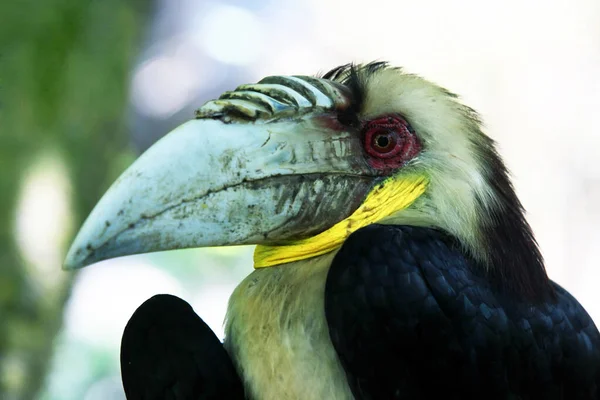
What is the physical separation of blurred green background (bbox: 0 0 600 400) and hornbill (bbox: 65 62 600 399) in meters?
1.81

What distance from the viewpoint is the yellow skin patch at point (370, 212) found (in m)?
1.20

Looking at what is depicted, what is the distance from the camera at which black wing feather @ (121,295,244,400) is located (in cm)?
123

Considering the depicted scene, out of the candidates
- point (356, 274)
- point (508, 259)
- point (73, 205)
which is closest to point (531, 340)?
point (508, 259)

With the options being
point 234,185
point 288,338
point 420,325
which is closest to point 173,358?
point 288,338

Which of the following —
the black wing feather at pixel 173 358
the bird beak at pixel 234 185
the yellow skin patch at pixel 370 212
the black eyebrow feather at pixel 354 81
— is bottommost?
the black wing feather at pixel 173 358

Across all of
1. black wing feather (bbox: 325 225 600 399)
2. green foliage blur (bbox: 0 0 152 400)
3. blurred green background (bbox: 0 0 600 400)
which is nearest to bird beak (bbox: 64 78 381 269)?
black wing feather (bbox: 325 225 600 399)

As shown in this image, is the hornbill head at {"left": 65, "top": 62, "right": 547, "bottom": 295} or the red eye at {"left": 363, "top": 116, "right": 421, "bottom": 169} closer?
the hornbill head at {"left": 65, "top": 62, "right": 547, "bottom": 295}

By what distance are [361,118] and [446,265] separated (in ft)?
1.16

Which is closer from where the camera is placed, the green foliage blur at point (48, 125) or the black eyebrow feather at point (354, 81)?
the black eyebrow feather at point (354, 81)

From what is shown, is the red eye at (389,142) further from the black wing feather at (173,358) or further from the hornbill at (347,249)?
the black wing feather at (173,358)

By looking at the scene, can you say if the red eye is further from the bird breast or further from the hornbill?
the bird breast

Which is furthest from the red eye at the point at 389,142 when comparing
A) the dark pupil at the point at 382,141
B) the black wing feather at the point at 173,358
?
the black wing feather at the point at 173,358

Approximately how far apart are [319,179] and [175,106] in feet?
8.27

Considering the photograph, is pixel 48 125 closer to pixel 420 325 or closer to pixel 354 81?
pixel 354 81
